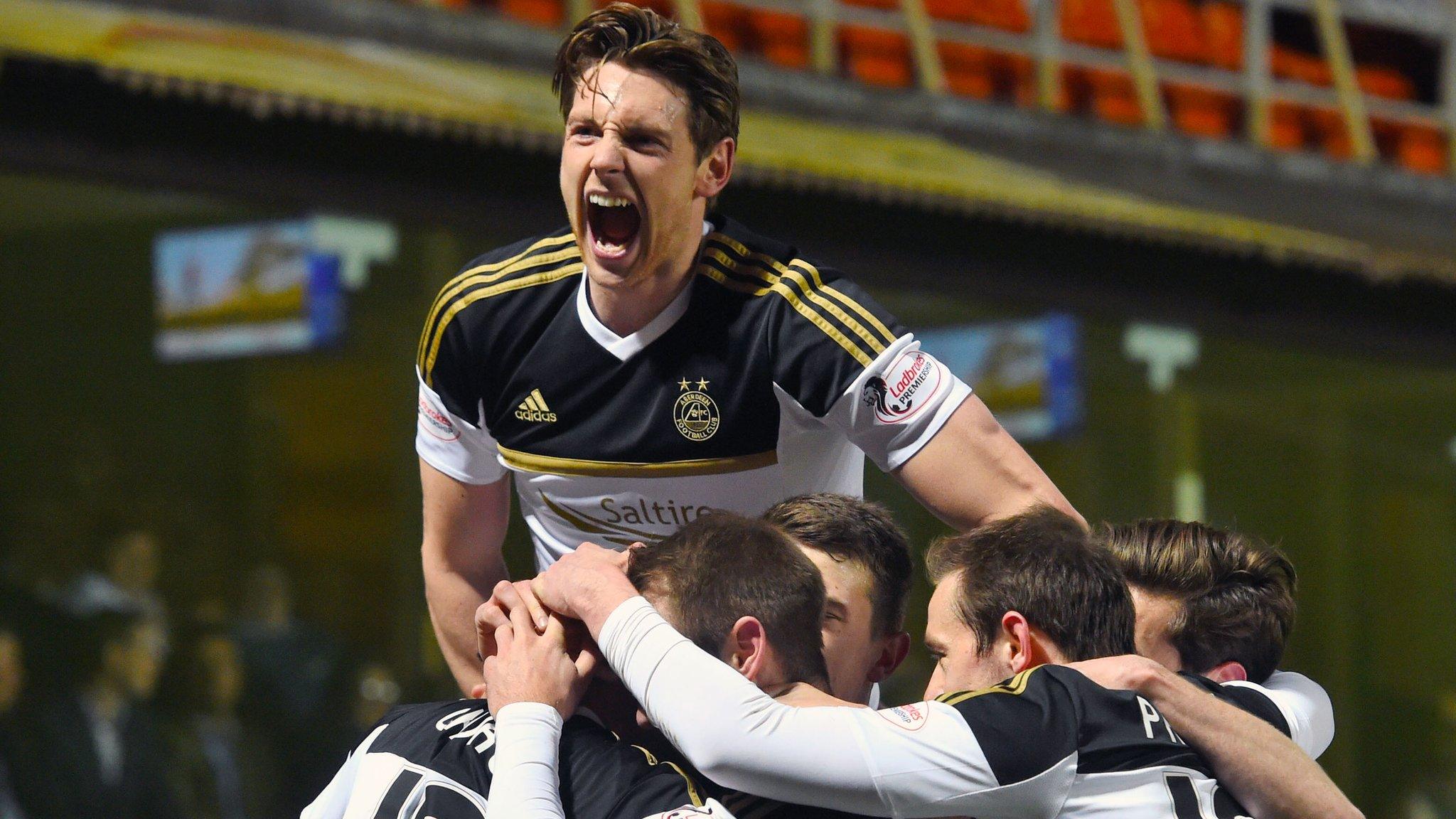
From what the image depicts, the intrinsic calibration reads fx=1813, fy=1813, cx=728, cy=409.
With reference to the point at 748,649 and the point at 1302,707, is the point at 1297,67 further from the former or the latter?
the point at 748,649

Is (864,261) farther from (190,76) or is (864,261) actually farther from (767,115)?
(190,76)

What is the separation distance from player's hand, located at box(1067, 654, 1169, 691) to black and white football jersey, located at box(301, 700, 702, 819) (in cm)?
58

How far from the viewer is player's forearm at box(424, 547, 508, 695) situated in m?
3.46

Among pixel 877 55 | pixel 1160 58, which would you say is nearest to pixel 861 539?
pixel 877 55

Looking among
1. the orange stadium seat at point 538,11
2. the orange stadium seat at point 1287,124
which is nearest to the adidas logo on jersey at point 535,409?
the orange stadium seat at point 538,11

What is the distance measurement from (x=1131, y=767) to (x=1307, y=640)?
12.9 meters

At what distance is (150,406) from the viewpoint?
1094cm

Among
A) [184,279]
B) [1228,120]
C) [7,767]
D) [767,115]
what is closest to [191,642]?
[7,767]

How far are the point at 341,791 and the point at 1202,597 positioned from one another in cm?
137

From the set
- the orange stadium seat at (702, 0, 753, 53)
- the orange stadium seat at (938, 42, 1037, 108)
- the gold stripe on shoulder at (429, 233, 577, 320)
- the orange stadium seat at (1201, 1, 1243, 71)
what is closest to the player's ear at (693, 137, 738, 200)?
the gold stripe on shoulder at (429, 233, 577, 320)

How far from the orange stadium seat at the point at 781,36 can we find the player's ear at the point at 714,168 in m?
7.64

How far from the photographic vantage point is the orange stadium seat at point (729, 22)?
414 inches

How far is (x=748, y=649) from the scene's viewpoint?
2498 millimetres

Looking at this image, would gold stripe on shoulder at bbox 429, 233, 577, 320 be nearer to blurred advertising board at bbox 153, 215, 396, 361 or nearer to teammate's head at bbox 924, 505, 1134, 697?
teammate's head at bbox 924, 505, 1134, 697
